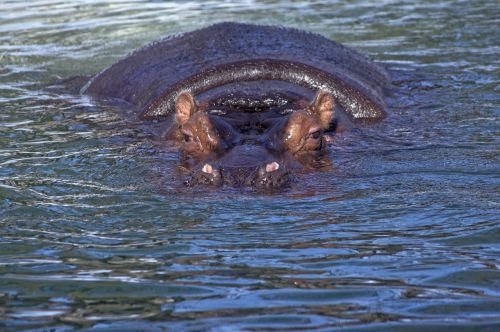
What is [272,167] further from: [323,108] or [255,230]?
[323,108]

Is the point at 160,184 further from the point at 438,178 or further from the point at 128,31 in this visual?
the point at 128,31

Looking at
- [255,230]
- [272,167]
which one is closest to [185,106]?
[272,167]

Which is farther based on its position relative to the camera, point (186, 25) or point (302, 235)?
point (186, 25)

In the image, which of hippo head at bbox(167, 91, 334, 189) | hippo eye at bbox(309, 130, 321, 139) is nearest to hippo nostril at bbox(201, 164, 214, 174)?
hippo head at bbox(167, 91, 334, 189)

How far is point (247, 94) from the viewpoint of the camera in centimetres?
690

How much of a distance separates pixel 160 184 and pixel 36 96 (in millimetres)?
3932

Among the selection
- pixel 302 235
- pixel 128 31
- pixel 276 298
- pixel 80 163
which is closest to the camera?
pixel 276 298

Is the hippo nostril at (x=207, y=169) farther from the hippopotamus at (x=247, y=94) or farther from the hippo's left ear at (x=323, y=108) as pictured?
the hippo's left ear at (x=323, y=108)

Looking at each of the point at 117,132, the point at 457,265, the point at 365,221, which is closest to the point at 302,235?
the point at 365,221

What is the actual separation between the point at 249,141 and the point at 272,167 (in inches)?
21.7

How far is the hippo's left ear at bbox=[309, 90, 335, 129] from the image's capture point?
6684mm

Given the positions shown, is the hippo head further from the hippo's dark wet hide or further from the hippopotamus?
the hippo's dark wet hide

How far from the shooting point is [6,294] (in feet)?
13.2

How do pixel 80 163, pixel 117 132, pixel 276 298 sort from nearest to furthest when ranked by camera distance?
1. pixel 276 298
2. pixel 80 163
3. pixel 117 132
